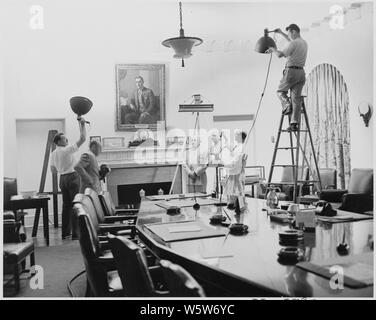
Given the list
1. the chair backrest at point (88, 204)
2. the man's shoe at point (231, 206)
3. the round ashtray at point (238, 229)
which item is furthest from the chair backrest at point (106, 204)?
the round ashtray at point (238, 229)

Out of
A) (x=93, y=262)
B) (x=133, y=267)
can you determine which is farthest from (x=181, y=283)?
(x=93, y=262)

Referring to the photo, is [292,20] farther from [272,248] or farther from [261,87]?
[261,87]

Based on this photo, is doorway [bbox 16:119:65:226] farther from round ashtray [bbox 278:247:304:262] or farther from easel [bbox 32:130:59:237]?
round ashtray [bbox 278:247:304:262]

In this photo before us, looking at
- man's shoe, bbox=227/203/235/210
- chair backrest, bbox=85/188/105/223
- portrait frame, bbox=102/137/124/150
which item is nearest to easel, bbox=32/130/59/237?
portrait frame, bbox=102/137/124/150

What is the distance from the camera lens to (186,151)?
6.69 meters

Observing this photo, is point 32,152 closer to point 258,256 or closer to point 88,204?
point 88,204

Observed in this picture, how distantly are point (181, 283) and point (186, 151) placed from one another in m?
5.70

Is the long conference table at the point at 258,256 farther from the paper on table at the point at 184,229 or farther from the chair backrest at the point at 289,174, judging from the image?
the chair backrest at the point at 289,174

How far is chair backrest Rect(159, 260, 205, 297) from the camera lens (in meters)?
0.96

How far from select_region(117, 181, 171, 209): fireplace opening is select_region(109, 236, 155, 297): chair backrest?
208 inches

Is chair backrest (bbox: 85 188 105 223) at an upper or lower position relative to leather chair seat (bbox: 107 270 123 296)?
upper

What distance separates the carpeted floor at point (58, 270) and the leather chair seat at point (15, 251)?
18cm

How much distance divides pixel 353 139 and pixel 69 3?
3285 millimetres

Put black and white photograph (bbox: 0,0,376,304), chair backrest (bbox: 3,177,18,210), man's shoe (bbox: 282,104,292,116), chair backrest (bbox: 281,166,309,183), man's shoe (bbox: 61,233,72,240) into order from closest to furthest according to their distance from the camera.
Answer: black and white photograph (bbox: 0,0,376,304), chair backrest (bbox: 3,177,18,210), man's shoe (bbox: 282,104,292,116), man's shoe (bbox: 61,233,72,240), chair backrest (bbox: 281,166,309,183)
